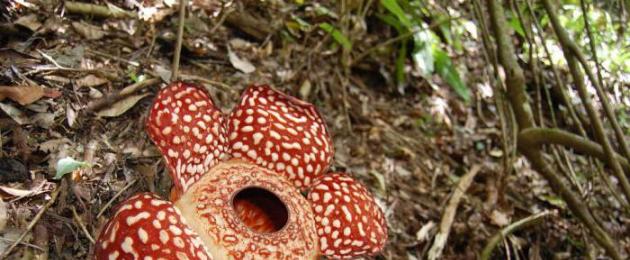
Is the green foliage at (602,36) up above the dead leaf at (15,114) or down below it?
above

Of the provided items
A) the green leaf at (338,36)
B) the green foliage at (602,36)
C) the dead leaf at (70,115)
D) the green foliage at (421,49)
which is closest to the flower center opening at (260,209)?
the dead leaf at (70,115)

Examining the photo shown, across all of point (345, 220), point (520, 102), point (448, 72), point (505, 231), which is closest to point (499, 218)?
point (505, 231)

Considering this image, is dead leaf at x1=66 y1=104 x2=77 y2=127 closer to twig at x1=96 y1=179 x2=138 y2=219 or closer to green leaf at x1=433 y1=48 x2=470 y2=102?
twig at x1=96 y1=179 x2=138 y2=219

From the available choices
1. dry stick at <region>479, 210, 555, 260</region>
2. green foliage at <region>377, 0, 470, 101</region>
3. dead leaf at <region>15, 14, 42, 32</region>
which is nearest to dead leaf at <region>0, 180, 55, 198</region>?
dead leaf at <region>15, 14, 42, 32</region>

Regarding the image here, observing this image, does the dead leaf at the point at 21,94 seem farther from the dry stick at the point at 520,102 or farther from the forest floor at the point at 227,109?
the dry stick at the point at 520,102

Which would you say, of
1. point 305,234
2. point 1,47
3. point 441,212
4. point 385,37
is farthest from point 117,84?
point 385,37

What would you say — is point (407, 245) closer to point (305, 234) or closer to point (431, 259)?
point (431, 259)

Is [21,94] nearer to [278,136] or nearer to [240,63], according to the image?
[278,136]
